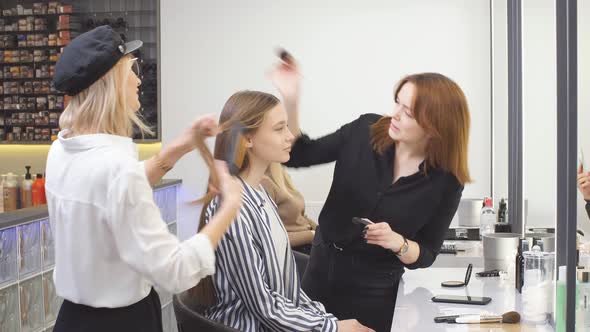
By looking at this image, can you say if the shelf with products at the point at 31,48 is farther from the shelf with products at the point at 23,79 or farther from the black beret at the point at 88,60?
the black beret at the point at 88,60

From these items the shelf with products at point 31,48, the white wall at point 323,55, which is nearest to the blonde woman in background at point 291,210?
the white wall at point 323,55

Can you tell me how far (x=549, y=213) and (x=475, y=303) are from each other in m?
0.55

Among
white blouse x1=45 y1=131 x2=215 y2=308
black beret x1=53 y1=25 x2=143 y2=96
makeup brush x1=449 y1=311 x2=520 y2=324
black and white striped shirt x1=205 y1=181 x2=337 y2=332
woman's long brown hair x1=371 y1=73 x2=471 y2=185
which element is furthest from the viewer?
woman's long brown hair x1=371 y1=73 x2=471 y2=185

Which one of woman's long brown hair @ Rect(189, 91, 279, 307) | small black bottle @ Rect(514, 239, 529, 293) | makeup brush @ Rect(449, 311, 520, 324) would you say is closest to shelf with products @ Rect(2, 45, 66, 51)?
woman's long brown hair @ Rect(189, 91, 279, 307)

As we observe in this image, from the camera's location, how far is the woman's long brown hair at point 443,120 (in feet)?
7.75

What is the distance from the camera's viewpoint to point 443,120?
2367 mm

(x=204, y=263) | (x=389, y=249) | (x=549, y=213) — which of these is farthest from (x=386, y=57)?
(x=204, y=263)

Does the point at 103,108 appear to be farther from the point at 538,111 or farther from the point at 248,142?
the point at 538,111

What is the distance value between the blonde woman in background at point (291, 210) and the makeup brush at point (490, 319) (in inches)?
67.6

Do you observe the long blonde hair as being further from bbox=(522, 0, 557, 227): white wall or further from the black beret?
bbox=(522, 0, 557, 227): white wall

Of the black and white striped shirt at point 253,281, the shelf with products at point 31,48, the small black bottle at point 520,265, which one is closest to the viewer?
the black and white striped shirt at point 253,281

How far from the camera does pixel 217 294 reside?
2025 millimetres

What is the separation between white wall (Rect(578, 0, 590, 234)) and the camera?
180 centimetres

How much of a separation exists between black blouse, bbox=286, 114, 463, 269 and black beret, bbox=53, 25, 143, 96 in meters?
0.90
